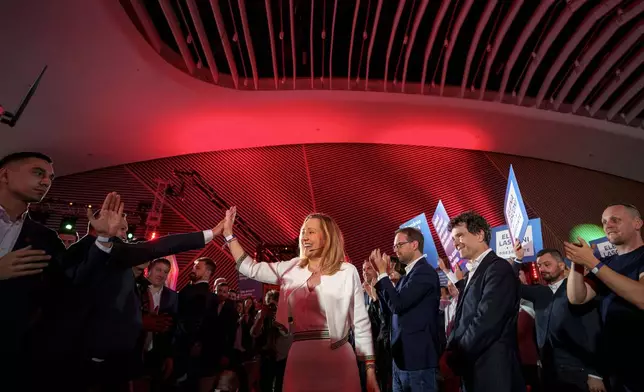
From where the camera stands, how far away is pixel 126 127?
32.3 ft

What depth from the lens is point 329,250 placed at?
218 centimetres

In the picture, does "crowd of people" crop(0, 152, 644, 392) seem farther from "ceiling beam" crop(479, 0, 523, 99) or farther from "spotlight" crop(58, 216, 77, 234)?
"spotlight" crop(58, 216, 77, 234)

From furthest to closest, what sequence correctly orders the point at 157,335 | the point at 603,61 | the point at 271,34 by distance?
the point at 603,61, the point at 271,34, the point at 157,335

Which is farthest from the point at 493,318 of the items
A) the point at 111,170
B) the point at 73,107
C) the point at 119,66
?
the point at 111,170

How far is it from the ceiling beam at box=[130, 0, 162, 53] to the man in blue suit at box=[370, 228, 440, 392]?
6890mm

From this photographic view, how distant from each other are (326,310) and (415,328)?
1245 millimetres

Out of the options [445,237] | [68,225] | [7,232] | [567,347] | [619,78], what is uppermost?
[619,78]

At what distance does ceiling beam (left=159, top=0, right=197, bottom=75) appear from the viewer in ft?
25.2

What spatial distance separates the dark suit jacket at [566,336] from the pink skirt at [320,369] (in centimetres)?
157

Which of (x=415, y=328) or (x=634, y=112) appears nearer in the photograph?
(x=415, y=328)

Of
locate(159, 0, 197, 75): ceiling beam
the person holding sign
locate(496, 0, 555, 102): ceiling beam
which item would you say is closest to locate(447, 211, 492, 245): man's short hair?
the person holding sign

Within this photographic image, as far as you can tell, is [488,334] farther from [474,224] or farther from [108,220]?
[108,220]

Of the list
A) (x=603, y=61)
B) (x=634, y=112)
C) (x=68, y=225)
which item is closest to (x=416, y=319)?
(x=68, y=225)

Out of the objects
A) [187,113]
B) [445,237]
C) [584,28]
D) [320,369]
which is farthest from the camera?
[187,113]
